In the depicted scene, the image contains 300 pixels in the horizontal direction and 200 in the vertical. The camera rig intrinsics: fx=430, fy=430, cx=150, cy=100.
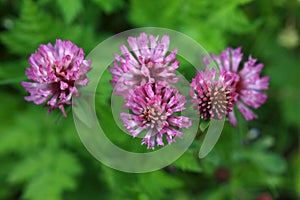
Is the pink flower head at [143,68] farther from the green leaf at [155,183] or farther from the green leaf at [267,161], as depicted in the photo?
the green leaf at [267,161]

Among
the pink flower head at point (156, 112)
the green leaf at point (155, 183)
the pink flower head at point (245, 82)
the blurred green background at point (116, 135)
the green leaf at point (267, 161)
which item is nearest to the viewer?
the pink flower head at point (156, 112)

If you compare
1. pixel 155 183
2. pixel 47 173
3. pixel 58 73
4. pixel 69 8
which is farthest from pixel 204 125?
pixel 47 173

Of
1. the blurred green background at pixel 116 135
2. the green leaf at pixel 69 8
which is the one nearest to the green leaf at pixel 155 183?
the blurred green background at pixel 116 135

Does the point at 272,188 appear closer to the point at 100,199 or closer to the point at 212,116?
the point at 100,199

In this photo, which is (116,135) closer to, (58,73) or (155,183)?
(155,183)

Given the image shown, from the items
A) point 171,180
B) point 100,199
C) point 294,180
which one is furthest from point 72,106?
point 294,180

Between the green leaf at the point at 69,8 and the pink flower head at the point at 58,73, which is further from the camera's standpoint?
the green leaf at the point at 69,8

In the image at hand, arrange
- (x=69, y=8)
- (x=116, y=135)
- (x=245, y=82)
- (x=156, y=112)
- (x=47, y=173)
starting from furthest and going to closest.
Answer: (x=47, y=173) < (x=69, y=8) < (x=116, y=135) < (x=245, y=82) < (x=156, y=112)
